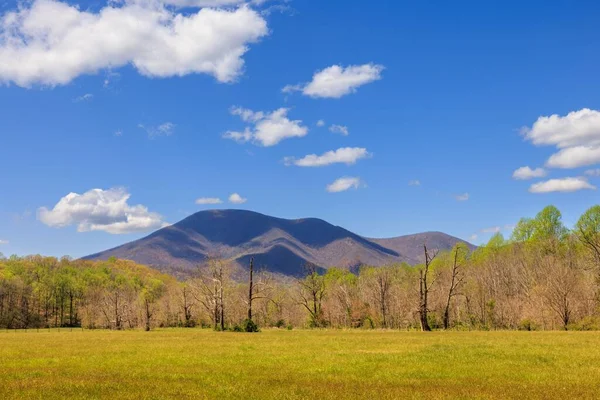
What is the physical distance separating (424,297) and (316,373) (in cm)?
5661

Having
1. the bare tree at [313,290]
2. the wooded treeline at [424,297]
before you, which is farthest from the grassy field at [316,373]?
the bare tree at [313,290]

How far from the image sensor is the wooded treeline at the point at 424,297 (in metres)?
76.1

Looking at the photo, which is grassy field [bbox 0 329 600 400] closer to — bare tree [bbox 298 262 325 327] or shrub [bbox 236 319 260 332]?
shrub [bbox 236 319 260 332]

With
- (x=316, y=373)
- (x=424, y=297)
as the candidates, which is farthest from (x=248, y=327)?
(x=316, y=373)

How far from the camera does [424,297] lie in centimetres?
7800

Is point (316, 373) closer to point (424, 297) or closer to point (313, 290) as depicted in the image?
point (424, 297)

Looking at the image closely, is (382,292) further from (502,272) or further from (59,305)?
(59,305)

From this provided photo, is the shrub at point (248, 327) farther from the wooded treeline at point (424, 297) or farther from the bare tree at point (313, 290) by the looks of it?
the bare tree at point (313, 290)

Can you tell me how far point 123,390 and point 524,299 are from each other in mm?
83549

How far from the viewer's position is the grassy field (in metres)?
19.3

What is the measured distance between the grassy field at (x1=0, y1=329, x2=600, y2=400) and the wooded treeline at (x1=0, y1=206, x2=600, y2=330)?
40270 mm

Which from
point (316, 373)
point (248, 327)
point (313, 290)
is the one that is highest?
point (313, 290)

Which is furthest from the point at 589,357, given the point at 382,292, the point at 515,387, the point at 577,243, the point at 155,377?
the point at 577,243

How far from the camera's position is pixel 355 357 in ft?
104
